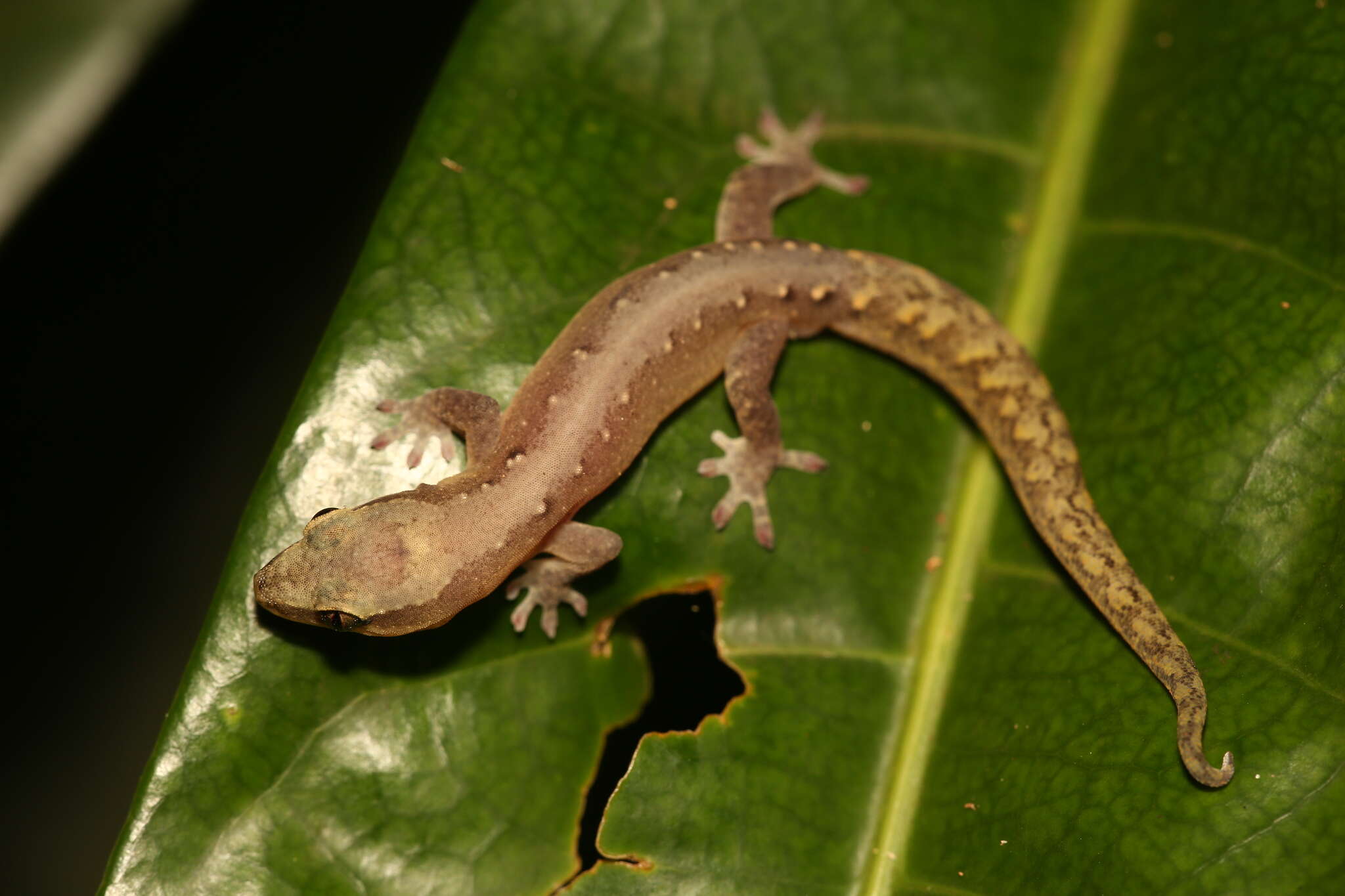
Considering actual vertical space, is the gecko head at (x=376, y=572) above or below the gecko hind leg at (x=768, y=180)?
below

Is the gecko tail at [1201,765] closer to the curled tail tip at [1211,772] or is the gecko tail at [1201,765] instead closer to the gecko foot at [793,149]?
the curled tail tip at [1211,772]

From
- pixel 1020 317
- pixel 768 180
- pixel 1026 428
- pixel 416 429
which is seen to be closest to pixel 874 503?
pixel 1026 428

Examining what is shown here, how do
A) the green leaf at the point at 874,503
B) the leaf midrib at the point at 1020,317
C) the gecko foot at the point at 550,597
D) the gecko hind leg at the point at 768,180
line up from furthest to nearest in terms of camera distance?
the gecko hind leg at the point at 768,180
the gecko foot at the point at 550,597
the leaf midrib at the point at 1020,317
the green leaf at the point at 874,503

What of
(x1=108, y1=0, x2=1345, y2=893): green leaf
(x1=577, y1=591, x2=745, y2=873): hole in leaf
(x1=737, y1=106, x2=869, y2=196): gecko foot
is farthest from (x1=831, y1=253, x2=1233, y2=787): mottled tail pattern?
(x1=577, y1=591, x2=745, y2=873): hole in leaf

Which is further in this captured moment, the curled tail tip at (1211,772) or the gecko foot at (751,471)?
the gecko foot at (751,471)

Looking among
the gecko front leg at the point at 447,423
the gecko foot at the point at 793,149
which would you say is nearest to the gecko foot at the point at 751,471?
the gecko front leg at the point at 447,423

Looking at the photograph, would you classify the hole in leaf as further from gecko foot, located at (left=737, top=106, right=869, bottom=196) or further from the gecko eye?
gecko foot, located at (left=737, top=106, right=869, bottom=196)

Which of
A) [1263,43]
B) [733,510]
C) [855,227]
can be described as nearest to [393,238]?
[733,510]
